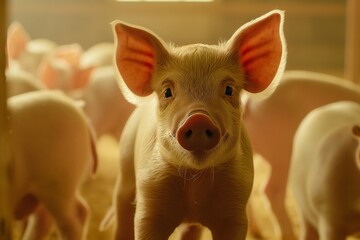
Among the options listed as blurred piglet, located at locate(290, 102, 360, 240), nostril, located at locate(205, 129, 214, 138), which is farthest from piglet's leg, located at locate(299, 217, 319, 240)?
nostril, located at locate(205, 129, 214, 138)

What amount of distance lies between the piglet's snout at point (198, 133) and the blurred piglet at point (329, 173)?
1.28 ft

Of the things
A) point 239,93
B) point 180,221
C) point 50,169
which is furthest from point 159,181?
point 50,169

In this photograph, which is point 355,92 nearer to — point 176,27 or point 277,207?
point 277,207

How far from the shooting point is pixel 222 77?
0.99 meters

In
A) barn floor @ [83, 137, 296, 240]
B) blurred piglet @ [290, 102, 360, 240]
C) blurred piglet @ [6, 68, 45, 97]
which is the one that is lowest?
barn floor @ [83, 137, 296, 240]

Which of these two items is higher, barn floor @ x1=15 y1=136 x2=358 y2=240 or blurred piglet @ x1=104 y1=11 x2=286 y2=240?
blurred piglet @ x1=104 y1=11 x2=286 y2=240

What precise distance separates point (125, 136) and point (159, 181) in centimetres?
26

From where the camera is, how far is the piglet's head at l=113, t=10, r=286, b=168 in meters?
0.92

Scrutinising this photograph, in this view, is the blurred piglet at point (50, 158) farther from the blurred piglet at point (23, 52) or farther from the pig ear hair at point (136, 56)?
the blurred piglet at point (23, 52)

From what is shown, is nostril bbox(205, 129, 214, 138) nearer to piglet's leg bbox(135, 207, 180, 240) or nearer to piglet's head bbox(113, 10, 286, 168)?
piglet's head bbox(113, 10, 286, 168)

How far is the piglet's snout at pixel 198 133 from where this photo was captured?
0.87m

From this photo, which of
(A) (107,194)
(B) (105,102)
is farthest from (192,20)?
(A) (107,194)

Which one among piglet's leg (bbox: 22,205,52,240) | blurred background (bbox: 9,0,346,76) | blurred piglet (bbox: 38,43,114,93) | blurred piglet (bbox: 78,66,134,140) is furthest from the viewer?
blurred background (bbox: 9,0,346,76)

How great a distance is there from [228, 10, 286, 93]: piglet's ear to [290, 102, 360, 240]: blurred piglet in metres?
0.21
